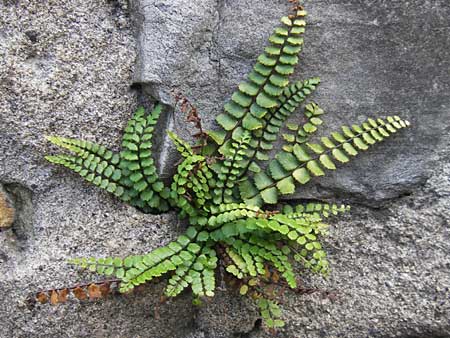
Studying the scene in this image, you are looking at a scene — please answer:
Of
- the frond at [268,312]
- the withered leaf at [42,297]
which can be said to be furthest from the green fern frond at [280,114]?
the withered leaf at [42,297]

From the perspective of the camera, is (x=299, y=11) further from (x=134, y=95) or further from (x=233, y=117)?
(x=134, y=95)

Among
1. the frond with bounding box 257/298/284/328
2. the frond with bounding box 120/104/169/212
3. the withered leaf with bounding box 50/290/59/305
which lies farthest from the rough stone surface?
the frond with bounding box 257/298/284/328

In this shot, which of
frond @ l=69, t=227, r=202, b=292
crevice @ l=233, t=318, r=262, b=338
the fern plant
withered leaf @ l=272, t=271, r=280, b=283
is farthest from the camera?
crevice @ l=233, t=318, r=262, b=338

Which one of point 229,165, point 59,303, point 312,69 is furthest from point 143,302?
point 312,69

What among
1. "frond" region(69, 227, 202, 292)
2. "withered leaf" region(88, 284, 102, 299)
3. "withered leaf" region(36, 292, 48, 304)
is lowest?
"withered leaf" region(36, 292, 48, 304)

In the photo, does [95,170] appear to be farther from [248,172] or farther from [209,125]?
[248,172]

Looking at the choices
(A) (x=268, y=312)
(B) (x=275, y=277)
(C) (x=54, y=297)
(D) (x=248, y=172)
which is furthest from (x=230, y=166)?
(C) (x=54, y=297)

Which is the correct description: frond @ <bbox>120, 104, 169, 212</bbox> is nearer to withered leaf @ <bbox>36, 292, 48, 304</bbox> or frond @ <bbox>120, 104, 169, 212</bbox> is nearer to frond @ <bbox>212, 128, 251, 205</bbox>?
frond @ <bbox>212, 128, 251, 205</bbox>

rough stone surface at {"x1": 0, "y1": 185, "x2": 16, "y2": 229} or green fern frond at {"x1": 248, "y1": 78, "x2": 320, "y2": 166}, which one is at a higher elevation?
green fern frond at {"x1": 248, "y1": 78, "x2": 320, "y2": 166}
